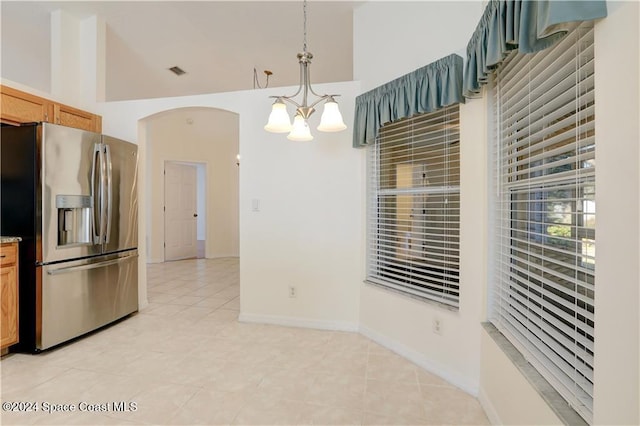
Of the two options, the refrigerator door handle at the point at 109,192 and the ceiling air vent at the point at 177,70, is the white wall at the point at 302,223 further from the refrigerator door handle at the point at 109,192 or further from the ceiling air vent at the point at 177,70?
the ceiling air vent at the point at 177,70

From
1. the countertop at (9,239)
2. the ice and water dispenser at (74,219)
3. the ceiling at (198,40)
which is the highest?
the ceiling at (198,40)

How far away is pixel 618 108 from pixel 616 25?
0.81 ft

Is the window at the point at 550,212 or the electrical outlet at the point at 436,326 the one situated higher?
the window at the point at 550,212

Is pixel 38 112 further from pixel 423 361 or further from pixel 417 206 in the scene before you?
pixel 423 361

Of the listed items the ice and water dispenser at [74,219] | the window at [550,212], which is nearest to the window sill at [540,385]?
the window at [550,212]

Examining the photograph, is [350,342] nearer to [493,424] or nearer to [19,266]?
[493,424]

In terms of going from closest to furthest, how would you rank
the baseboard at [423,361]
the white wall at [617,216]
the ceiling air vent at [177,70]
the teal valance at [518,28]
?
1. the white wall at [617,216]
2. the teal valance at [518,28]
3. the baseboard at [423,361]
4. the ceiling air vent at [177,70]

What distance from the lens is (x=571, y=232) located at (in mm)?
1245

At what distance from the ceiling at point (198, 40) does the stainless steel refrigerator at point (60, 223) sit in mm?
1576

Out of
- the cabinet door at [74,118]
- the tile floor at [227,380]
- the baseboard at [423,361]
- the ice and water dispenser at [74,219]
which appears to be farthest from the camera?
the cabinet door at [74,118]

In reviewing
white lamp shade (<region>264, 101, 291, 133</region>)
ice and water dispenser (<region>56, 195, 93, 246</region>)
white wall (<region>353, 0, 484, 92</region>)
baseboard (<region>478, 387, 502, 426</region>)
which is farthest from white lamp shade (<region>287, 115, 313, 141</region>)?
ice and water dispenser (<region>56, 195, 93, 246</region>)

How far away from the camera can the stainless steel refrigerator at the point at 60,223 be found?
2.51 meters

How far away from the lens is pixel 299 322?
3143 millimetres

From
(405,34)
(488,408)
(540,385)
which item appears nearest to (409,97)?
(405,34)
